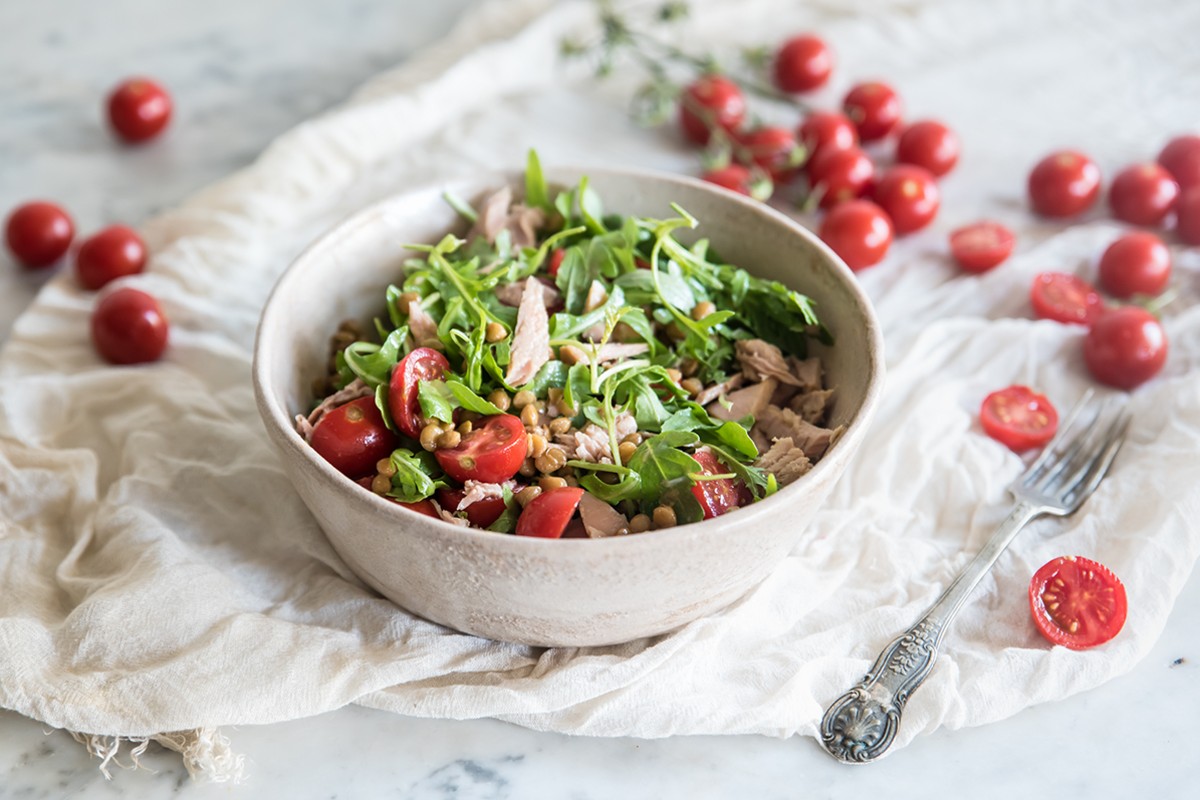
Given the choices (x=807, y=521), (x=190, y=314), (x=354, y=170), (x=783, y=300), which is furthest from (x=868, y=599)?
(x=354, y=170)

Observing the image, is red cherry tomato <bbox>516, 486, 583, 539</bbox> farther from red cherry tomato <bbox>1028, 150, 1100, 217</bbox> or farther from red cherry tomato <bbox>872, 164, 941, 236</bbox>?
red cherry tomato <bbox>1028, 150, 1100, 217</bbox>

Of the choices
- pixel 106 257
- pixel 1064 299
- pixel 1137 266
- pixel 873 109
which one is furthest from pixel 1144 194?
pixel 106 257

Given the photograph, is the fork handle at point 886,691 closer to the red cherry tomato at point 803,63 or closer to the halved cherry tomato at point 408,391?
the halved cherry tomato at point 408,391

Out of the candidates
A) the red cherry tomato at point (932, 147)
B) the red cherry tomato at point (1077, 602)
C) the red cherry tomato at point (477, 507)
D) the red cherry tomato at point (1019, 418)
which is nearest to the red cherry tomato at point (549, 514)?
the red cherry tomato at point (477, 507)

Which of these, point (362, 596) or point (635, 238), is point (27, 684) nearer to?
point (362, 596)

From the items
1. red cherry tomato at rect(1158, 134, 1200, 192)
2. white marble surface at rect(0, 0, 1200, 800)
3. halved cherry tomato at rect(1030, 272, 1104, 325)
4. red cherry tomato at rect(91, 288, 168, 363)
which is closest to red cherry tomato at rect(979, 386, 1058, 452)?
halved cherry tomato at rect(1030, 272, 1104, 325)

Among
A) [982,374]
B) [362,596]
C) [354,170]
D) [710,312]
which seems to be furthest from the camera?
[354,170]
